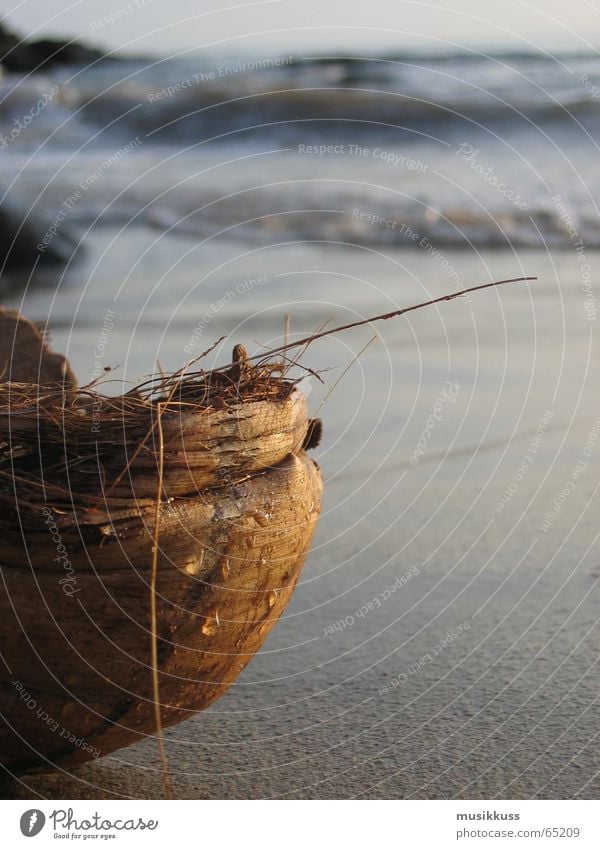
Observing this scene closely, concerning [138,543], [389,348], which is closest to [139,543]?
[138,543]

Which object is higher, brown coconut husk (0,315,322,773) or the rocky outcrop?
the rocky outcrop

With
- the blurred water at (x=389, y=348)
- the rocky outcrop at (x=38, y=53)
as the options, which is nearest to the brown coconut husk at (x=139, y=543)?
→ the blurred water at (x=389, y=348)

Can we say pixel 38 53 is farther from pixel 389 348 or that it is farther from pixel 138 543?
pixel 138 543

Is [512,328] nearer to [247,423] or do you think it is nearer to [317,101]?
[247,423]

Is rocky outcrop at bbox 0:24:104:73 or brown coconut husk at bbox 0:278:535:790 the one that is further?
rocky outcrop at bbox 0:24:104:73

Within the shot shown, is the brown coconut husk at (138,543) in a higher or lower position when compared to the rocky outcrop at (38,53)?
lower

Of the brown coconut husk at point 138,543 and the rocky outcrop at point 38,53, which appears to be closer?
the brown coconut husk at point 138,543

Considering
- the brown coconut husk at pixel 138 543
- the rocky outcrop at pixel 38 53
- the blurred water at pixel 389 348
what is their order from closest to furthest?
1. the brown coconut husk at pixel 138 543
2. the blurred water at pixel 389 348
3. the rocky outcrop at pixel 38 53

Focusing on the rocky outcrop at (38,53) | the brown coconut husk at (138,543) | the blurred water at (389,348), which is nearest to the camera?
the brown coconut husk at (138,543)

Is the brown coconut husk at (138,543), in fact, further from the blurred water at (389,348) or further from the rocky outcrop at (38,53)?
the rocky outcrop at (38,53)

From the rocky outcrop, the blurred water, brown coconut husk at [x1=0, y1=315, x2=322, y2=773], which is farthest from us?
the rocky outcrop

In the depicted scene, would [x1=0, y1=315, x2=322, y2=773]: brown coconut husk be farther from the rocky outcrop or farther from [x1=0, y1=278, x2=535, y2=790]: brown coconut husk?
the rocky outcrop

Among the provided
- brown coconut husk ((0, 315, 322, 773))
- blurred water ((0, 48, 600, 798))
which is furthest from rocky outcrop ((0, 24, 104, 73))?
brown coconut husk ((0, 315, 322, 773))
